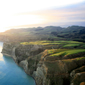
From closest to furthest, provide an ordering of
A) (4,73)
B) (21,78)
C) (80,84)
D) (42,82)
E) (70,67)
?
(80,84)
(70,67)
(42,82)
(21,78)
(4,73)

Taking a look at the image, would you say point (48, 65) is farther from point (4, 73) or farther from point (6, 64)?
point (6, 64)

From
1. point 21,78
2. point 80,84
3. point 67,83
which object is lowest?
point 21,78

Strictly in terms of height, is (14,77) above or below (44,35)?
below

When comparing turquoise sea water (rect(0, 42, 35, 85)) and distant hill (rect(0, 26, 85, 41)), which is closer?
turquoise sea water (rect(0, 42, 35, 85))

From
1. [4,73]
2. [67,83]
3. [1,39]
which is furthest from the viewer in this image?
[1,39]

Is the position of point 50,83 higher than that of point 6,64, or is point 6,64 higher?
point 50,83

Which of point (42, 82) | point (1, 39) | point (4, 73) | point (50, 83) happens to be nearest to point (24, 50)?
point (4, 73)

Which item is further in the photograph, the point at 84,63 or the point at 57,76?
the point at 84,63

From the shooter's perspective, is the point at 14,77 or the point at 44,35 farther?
the point at 44,35

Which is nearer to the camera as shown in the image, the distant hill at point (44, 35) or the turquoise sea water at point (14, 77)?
the turquoise sea water at point (14, 77)

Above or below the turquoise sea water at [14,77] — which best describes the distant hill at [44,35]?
above

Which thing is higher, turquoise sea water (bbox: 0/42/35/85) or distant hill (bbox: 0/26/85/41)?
distant hill (bbox: 0/26/85/41)
